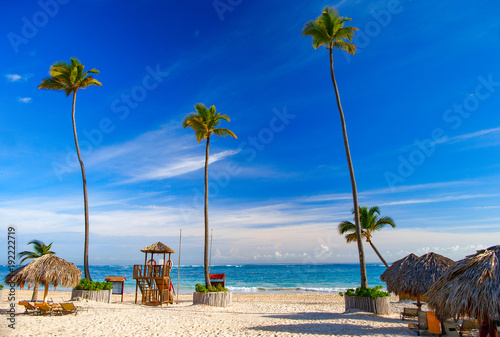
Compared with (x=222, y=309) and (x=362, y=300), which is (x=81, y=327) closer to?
(x=222, y=309)

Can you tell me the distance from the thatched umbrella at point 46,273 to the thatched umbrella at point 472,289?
45.6 feet

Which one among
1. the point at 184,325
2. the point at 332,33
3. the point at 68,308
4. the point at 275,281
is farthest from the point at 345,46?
the point at 275,281

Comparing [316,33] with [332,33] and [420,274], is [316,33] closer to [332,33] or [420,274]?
[332,33]

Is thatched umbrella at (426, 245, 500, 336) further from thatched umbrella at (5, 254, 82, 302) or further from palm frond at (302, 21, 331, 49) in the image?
thatched umbrella at (5, 254, 82, 302)

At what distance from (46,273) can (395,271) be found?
15194 mm

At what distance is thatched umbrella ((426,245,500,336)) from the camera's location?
7898 millimetres

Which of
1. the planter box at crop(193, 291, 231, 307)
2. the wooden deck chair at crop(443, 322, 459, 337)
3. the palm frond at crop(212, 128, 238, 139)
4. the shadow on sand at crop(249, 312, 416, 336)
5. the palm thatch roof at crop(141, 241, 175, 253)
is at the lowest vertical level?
the planter box at crop(193, 291, 231, 307)

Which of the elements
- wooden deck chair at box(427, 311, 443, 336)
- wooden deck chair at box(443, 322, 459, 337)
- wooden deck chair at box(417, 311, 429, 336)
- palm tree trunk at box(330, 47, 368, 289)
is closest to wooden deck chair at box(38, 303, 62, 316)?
palm tree trunk at box(330, 47, 368, 289)

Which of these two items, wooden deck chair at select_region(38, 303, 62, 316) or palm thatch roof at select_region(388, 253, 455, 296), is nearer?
wooden deck chair at select_region(38, 303, 62, 316)

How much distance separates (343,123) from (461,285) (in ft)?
30.4

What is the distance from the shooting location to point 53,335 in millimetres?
8664

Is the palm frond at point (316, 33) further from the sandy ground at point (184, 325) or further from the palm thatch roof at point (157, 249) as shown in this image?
the palm thatch roof at point (157, 249)

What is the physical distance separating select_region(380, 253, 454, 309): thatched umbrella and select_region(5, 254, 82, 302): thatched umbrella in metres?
14.3

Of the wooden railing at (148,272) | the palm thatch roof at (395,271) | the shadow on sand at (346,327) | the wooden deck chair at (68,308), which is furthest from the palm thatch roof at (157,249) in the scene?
the palm thatch roof at (395,271)
